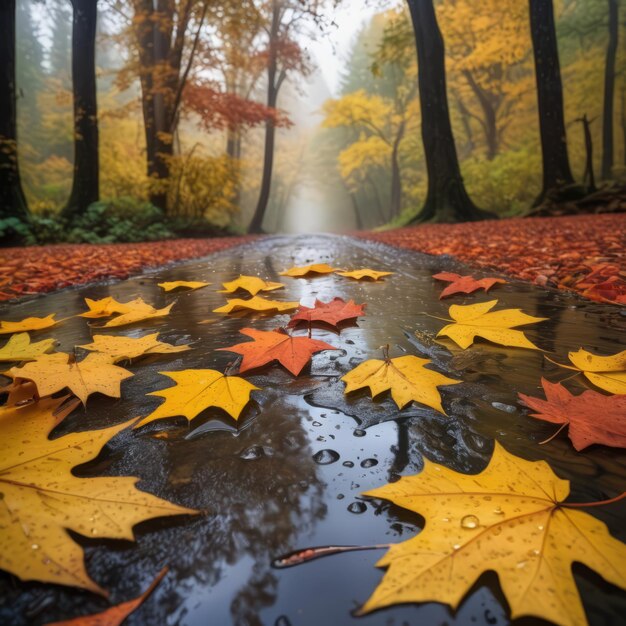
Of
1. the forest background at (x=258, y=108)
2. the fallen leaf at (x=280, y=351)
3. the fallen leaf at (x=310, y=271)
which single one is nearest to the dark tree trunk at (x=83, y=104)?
the forest background at (x=258, y=108)

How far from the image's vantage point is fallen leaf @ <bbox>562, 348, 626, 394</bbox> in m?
0.97

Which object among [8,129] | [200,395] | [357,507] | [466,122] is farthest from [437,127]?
[466,122]

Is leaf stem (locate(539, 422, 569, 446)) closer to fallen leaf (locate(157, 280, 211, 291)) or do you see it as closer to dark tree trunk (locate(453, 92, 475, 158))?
fallen leaf (locate(157, 280, 211, 291))

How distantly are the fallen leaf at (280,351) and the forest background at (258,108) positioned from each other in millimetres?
6931

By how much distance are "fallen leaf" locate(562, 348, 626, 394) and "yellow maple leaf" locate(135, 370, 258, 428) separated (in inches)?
33.7

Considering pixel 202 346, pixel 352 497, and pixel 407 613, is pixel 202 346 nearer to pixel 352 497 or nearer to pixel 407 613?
pixel 352 497

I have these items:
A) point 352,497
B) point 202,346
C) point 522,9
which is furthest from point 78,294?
point 522,9

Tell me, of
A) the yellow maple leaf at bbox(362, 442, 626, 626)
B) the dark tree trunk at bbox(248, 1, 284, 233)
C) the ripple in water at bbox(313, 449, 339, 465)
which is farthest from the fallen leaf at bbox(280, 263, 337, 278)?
the dark tree trunk at bbox(248, 1, 284, 233)

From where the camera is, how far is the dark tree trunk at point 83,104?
7.91 meters

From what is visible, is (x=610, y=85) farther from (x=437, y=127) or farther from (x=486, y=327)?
(x=486, y=327)

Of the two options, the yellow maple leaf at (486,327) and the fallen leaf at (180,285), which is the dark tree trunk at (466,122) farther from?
the yellow maple leaf at (486,327)

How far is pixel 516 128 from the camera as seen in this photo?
62.6 ft

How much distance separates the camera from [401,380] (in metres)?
0.98

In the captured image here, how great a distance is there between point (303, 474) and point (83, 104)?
31.7ft
